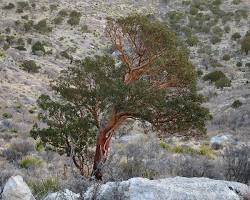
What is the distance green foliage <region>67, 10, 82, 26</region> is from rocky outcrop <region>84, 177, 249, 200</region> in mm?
35389

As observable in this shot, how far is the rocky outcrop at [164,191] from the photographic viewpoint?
6.37m

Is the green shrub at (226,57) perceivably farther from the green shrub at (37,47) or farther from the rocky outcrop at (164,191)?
the rocky outcrop at (164,191)

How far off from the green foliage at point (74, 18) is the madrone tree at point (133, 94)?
27.7 metres

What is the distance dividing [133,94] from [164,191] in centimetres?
616

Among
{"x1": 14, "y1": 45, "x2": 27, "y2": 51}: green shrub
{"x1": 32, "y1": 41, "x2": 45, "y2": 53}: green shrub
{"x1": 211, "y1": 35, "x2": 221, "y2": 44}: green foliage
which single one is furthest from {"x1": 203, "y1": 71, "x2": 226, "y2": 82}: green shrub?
{"x1": 14, "y1": 45, "x2": 27, "y2": 51}: green shrub

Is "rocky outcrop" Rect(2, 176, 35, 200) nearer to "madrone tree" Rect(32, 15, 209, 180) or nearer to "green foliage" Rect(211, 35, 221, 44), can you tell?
"madrone tree" Rect(32, 15, 209, 180)

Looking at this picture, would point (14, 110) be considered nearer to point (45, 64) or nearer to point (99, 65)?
point (45, 64)

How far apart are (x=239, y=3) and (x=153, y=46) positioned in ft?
120

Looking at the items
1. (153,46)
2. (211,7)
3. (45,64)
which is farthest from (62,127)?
(211,7)

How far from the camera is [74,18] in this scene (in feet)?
136

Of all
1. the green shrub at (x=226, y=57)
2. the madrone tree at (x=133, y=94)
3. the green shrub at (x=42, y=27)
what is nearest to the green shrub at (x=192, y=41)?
the green shrub at (x=226, y=57)

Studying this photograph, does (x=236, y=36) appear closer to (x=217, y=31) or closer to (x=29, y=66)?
(x=217, y=31)

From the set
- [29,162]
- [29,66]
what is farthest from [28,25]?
[29,162]

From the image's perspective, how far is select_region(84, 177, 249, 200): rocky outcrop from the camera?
637cm
